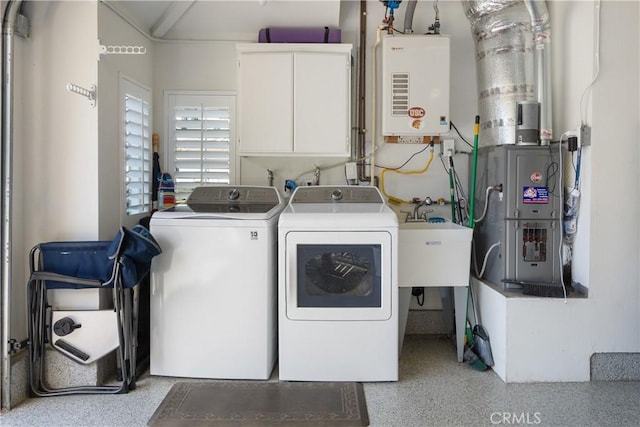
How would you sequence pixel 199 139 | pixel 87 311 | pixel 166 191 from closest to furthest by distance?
pixel 87 311 < pixel 166 191 < pixel 199 139

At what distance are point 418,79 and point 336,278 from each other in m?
1.65

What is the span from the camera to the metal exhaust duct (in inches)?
123

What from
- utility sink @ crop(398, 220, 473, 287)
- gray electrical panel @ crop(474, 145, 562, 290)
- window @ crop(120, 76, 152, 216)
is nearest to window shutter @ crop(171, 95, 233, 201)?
window @ crop(120, 76, 152, 216)

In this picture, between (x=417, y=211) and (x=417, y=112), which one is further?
(x=417, y=211)

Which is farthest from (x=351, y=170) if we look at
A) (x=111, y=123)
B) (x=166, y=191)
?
(x=111, y=123)

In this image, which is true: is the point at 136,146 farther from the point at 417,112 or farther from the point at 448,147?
the point at 448,147

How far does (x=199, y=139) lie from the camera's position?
3.96 metres

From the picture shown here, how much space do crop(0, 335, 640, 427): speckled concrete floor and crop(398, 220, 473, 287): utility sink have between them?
609 millimetres

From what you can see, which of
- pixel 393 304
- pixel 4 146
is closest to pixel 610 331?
pixel 393 304

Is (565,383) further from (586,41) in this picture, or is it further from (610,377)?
(586,41)

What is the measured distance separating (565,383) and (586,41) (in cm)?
213

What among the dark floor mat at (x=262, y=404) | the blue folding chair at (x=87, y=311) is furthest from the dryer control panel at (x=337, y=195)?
the dark floor mat at (x=262, y=404)

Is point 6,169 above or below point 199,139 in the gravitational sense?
below

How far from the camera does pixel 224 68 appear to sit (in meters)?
3.94
